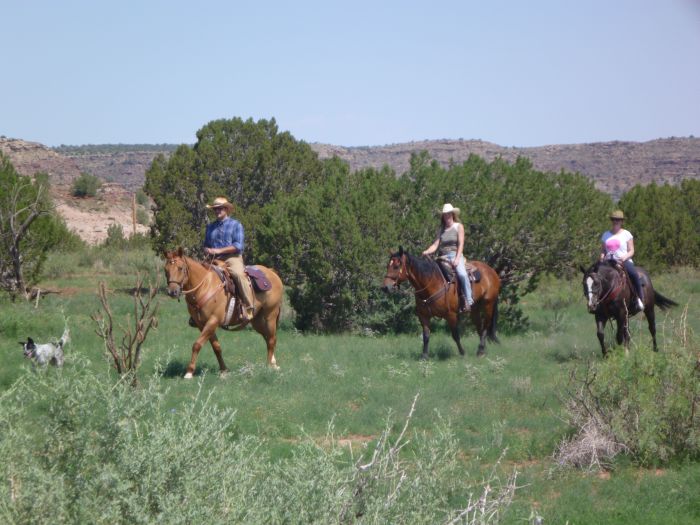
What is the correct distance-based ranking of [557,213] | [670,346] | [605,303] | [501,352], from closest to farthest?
[670,346] < [605,303] < [501,352] < [557,213]

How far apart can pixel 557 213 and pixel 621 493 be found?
14316 mm

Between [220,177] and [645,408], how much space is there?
21018 millimetres

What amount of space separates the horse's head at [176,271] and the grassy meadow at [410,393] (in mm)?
1258

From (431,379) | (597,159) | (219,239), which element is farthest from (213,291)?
(597,159)

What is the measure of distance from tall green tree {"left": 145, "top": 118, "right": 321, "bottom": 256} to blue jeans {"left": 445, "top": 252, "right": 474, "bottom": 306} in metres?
12.3

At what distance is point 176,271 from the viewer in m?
12.4

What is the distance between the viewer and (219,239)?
13.4 meters

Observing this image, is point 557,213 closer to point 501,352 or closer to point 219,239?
point 501,352

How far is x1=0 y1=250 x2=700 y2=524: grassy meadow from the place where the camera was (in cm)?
755

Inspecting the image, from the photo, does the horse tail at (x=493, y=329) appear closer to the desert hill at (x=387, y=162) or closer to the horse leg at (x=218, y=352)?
the horse leg at (x=218, y=352)

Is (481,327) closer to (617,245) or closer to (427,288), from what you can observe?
(427,288)

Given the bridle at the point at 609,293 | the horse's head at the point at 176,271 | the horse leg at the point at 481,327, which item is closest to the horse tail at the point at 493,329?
the horse leg at the point at 481,327

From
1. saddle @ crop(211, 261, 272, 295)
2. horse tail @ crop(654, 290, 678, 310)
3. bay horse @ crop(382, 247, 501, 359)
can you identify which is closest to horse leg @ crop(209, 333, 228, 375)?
saddle @ crop(211, 261, 272, 295)

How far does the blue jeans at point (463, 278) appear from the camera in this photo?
49.4 ft
